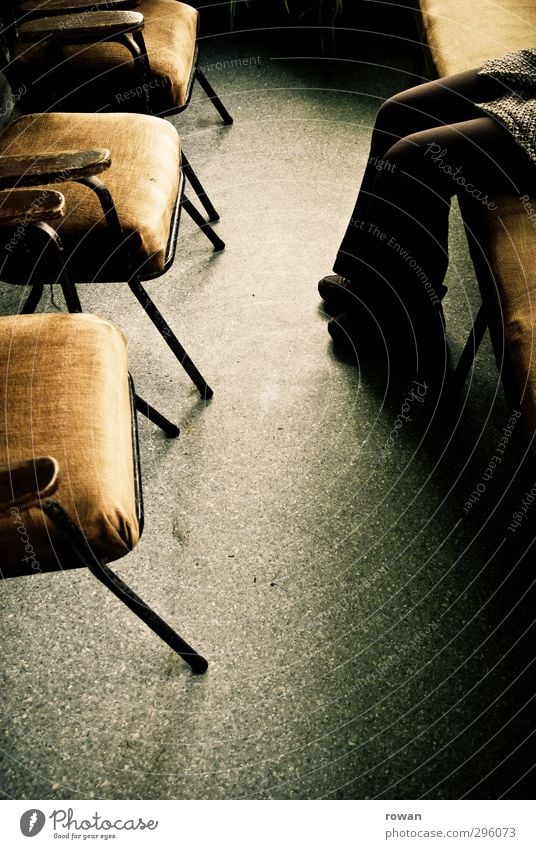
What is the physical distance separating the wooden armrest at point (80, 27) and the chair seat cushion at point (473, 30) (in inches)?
27.3

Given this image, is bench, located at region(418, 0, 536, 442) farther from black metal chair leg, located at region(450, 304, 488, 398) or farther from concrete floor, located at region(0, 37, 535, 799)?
concrete floor, located at region(0, 37, 535, 799)

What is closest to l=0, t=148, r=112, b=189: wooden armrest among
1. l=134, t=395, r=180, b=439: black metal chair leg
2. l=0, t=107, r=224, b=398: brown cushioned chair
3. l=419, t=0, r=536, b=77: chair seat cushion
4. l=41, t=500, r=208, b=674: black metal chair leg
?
l=0, t=107, r=224, b=398: brown cushioned chair

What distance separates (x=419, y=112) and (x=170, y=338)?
2.19 feet

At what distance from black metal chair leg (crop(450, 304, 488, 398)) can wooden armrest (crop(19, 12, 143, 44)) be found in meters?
0.89

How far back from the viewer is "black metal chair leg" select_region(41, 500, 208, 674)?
2.40ft

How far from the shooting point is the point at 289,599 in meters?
1.14

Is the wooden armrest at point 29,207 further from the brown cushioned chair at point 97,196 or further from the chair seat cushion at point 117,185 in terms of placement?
the chair seat cushion at point 117,185

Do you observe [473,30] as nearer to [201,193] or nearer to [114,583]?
[201,193]

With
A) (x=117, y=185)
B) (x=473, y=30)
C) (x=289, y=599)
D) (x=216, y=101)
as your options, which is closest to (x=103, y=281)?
(x=117, y=185)

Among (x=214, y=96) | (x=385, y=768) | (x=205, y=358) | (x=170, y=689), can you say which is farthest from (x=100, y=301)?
(x=385, y=768)

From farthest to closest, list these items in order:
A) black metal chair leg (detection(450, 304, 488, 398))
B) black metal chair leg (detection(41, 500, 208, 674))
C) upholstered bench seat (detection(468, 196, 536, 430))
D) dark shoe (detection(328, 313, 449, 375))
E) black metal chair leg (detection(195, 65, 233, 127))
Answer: black metal chair leg (detection(195, 65, 233, 127)), dark shoe (detection(328, 313, 449, 375)), black metal chair leg (detection(450, 304, 488, 398)), upholstered bench seat (detection(468, 196, 536, 430)), black metal chair leg (detection(41, 500, 208, 674))

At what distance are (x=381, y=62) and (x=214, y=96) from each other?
2.34ft

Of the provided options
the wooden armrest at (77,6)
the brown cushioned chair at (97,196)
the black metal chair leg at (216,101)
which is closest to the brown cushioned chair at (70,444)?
the brown cushioned chair at (97,196)

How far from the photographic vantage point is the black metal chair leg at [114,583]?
731mm
